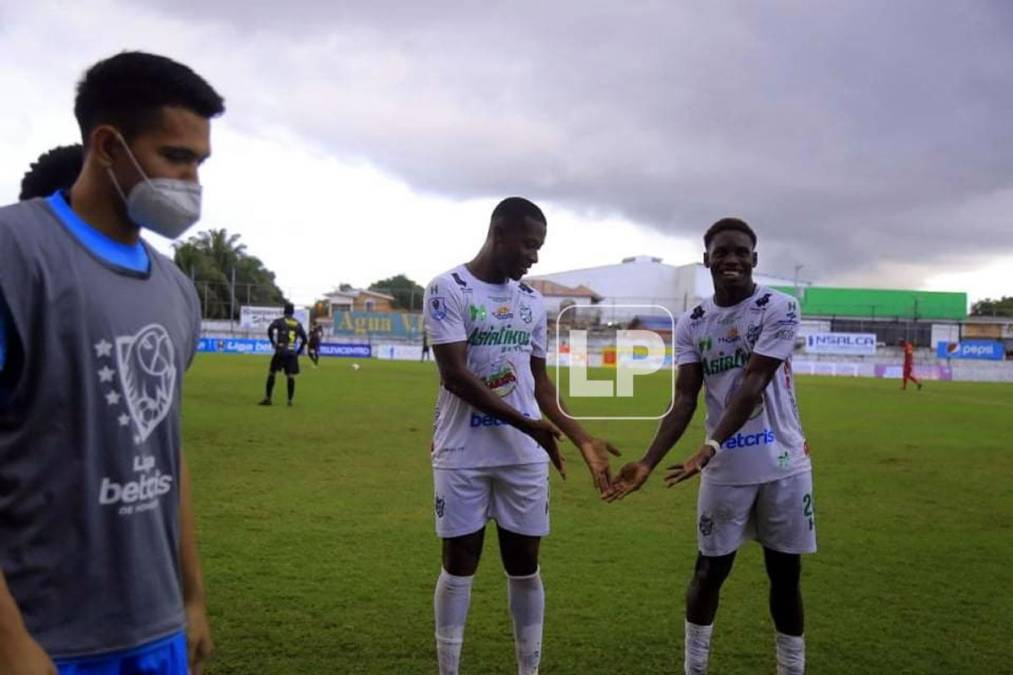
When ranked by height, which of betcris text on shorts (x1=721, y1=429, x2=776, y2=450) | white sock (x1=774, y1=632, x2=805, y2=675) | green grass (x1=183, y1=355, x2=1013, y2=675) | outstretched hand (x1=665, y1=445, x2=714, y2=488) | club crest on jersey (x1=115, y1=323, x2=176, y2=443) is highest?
club crest on jersey (x1=115, y1=323, x2=176, y2=443)

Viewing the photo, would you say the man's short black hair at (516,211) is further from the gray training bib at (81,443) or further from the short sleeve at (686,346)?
the gray training bib at (81,443)

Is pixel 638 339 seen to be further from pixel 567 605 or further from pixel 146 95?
pixel 146 95

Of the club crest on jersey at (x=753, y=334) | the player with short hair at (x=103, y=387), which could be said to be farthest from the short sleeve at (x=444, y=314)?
the player with short hair at (x=103, y=387)

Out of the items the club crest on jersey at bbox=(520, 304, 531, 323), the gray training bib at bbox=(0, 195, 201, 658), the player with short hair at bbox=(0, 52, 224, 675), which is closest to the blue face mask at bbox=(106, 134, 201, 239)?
the player with short hair at bbox=(0, 52, 224, 675)

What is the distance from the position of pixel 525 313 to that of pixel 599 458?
805 mm

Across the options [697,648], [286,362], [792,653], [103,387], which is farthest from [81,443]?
[286,362]

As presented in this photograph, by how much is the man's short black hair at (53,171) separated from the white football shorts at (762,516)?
3.20 m

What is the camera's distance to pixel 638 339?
125ft

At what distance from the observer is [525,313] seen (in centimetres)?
455

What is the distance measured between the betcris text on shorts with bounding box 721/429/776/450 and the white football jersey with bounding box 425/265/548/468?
3.05 feet

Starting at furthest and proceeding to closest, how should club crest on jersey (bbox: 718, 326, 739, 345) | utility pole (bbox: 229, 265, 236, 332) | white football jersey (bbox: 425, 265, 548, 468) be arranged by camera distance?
utility pole (bbox: 229, 265, 236, 332)
club crest on jersey (bbox: 718, 326, 739, 345)
white football jersey (bbox: 425, 265, 548, 468)

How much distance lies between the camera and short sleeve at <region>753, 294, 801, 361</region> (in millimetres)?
4406

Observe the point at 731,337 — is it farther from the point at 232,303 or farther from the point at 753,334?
the point at 232,303

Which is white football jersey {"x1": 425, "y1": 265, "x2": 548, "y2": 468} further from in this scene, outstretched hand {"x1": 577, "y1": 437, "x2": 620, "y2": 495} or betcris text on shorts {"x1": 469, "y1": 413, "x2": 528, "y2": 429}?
outstretched hand {"x1": 577, "y1": 437, "x2": 620, "y2": 495}
